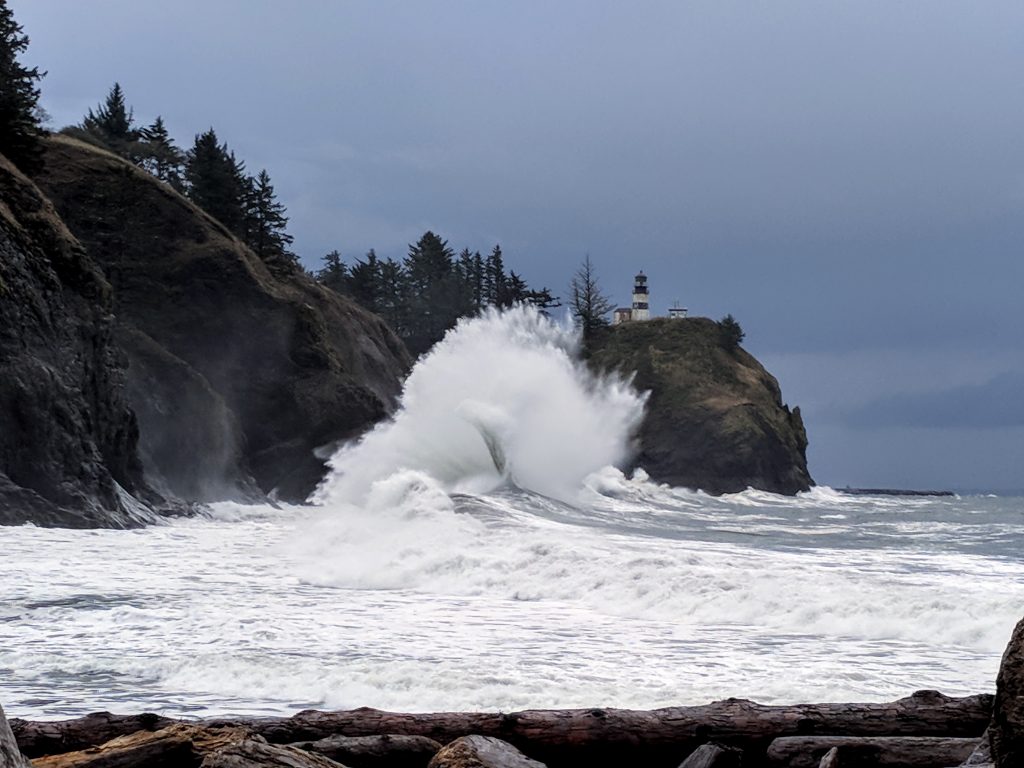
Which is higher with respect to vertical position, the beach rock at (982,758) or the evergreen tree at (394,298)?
the evergreen tree at (394,298)

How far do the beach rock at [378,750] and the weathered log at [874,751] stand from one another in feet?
4.92

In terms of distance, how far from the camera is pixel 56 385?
80.5ft

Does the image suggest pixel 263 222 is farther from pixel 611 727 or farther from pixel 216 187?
pixel 611 727

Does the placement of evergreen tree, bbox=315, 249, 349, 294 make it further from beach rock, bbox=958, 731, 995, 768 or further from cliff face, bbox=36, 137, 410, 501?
beach rock, bbox=958, 731, 995, 768

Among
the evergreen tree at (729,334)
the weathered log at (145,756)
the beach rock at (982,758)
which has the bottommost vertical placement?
the weathered log at (145,756)

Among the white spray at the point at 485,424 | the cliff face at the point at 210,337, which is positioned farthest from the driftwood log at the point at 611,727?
the cliff face at the point at 210,337

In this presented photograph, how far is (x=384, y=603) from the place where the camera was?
1264 cm

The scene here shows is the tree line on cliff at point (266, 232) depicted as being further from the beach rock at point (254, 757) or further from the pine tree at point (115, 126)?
the beach rock at point (254, 757)

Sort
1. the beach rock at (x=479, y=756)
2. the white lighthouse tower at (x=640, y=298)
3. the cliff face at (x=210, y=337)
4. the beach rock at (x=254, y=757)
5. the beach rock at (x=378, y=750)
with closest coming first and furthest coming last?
the beach rock at (x=254, y=757) → the beach rock at (x=479, y=756) → the beach rock at (x=378, y=750) → the cliff face at (x=210, y=337) → the white lighthouse tower at (x=640, y=298)

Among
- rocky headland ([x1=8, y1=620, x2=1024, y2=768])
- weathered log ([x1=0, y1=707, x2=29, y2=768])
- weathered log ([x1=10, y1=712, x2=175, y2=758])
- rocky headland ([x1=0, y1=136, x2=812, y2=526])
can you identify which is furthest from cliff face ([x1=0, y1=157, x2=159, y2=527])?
weathered log ([x1=0, y1=707, x2=29, y2=768])

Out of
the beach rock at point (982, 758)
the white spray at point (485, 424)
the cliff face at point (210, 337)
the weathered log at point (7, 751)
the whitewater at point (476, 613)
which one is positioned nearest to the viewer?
the weathered log at point (7, 751)

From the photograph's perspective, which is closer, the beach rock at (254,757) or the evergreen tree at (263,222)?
the beach rock at (254,757)

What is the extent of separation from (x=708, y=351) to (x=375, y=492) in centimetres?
7151

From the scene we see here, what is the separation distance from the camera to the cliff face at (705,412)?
77.4 meters
